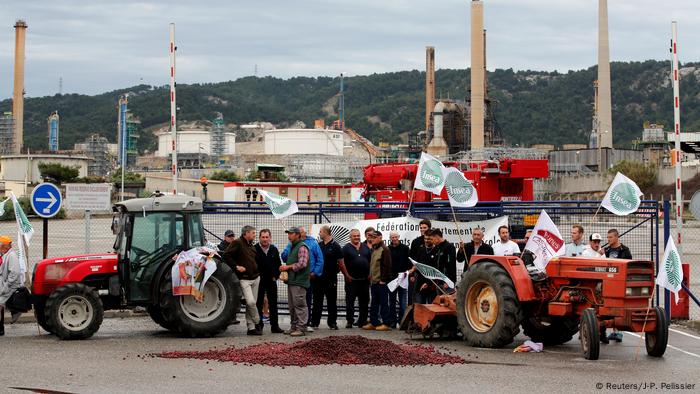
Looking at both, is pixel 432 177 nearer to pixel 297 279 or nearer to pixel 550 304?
pixel 297 279

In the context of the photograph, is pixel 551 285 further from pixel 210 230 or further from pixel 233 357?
pixel 210 230

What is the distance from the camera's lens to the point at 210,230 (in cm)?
1781

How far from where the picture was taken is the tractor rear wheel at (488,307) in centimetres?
1299

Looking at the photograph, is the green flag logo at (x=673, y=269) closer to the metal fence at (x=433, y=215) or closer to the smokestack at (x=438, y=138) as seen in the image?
the metal fence at (x=433, y=215)

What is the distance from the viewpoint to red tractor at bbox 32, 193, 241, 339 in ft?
46.5

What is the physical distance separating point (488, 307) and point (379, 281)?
2.66 metres

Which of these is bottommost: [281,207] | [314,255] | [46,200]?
[314,255]

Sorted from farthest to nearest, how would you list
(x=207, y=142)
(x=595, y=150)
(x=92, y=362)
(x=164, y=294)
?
(x=207, y=142), (x=595, y=150), (x=164, y=294), (x=92, y=362)

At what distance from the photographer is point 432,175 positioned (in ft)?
54.8

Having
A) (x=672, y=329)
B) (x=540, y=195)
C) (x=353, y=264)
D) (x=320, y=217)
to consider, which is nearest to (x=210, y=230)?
(x=320, y=217)

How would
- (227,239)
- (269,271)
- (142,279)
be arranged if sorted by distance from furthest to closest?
(227,239) → (269,271) → (142,279)

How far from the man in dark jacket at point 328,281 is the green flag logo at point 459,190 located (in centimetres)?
211

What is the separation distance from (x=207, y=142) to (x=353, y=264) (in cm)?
14632

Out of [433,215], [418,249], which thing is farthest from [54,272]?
[433,215]
